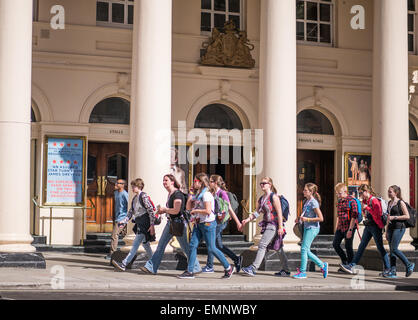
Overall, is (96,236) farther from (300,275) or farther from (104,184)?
(300,275)

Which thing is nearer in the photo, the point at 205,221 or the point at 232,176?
the point at 205,221

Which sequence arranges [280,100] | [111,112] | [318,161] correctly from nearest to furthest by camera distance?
[280,100], [111,112], [318,161]

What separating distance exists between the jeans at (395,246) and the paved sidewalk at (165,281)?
31 centimetres

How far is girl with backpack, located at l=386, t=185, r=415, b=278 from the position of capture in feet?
50.5

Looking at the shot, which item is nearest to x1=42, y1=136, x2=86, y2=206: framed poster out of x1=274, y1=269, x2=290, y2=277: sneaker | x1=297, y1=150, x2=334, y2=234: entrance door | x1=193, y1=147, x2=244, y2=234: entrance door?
x1=193, y1=147, x2=244, y2=234: entrance door

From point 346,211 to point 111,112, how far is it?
699cm

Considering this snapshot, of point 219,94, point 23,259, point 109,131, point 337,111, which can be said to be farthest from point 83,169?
point 337,111

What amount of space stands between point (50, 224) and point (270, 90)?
628cm

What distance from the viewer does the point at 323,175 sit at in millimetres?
22594

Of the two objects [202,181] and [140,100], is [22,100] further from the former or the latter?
[202,181]

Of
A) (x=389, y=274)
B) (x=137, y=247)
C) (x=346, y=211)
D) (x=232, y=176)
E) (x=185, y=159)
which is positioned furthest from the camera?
(x=232, y=176)

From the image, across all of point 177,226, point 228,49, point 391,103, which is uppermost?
point 228,49

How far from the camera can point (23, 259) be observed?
48.4 feet

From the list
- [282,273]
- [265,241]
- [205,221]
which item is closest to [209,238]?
[205,221]
